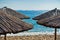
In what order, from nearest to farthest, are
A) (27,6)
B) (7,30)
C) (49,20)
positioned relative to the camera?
1. (7,30)
2. (49,20)
3. (27,6)

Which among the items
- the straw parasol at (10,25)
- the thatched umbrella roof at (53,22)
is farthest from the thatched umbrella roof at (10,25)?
the thatched umbrella roof at (53,22)

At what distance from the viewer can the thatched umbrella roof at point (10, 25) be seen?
6617 millimetres

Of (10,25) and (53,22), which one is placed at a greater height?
(10,25)

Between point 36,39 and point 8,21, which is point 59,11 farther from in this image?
point 36,39

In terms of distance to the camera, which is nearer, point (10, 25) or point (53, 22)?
point (10, 25)

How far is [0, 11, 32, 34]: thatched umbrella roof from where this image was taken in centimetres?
662

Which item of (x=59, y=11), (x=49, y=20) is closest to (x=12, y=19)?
(x=49, y=20)

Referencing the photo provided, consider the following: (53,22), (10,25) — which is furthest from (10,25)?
(53,22)

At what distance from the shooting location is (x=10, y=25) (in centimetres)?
681

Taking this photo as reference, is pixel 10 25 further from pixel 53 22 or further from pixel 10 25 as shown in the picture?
pixel 53 22

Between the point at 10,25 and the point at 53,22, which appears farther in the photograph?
the point at 53,22

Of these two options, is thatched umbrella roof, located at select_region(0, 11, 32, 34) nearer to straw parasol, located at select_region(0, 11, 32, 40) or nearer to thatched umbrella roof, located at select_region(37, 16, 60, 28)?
straw parasol, located at select_region(0, 11, 32, 40)

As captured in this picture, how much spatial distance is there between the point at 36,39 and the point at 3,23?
8.04 meters

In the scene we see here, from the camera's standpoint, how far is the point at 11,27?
6.76 meters
